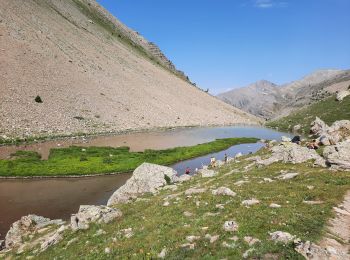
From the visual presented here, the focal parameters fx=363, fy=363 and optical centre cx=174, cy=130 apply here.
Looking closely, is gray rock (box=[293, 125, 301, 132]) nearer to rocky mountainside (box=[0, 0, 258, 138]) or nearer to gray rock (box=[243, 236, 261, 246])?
rocky mountainside (box=[0, 0, 258, 138])

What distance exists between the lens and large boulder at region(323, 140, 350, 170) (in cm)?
3145

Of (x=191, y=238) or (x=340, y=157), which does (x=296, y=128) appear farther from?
(x=191, y=238)

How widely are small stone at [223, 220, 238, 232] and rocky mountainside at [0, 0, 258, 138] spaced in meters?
66.0

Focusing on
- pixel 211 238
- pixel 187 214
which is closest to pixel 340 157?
pixel 187 214

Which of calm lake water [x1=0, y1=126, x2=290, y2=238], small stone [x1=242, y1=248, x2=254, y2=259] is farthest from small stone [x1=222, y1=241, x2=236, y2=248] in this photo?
calm lake water [x1=0, y1=126, x2=290, y2=238]

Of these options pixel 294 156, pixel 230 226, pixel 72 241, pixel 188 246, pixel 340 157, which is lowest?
pixel 72 241

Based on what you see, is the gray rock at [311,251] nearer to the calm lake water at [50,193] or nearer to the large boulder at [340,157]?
the large boulder at [340,157]

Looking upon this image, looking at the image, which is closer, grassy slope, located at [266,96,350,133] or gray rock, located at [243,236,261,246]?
gray rock, located at [243,236,261,246]

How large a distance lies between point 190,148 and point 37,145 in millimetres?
32146

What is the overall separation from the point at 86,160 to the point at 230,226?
47.0 metres

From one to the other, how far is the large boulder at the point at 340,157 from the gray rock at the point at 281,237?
1593 centimetres

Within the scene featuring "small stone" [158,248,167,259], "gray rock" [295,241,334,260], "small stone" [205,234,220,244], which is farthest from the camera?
"small stone" [205,234,220,244]

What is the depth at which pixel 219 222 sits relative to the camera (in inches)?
843

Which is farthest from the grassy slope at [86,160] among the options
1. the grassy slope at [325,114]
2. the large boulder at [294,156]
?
the grassy slope at [325,114]
